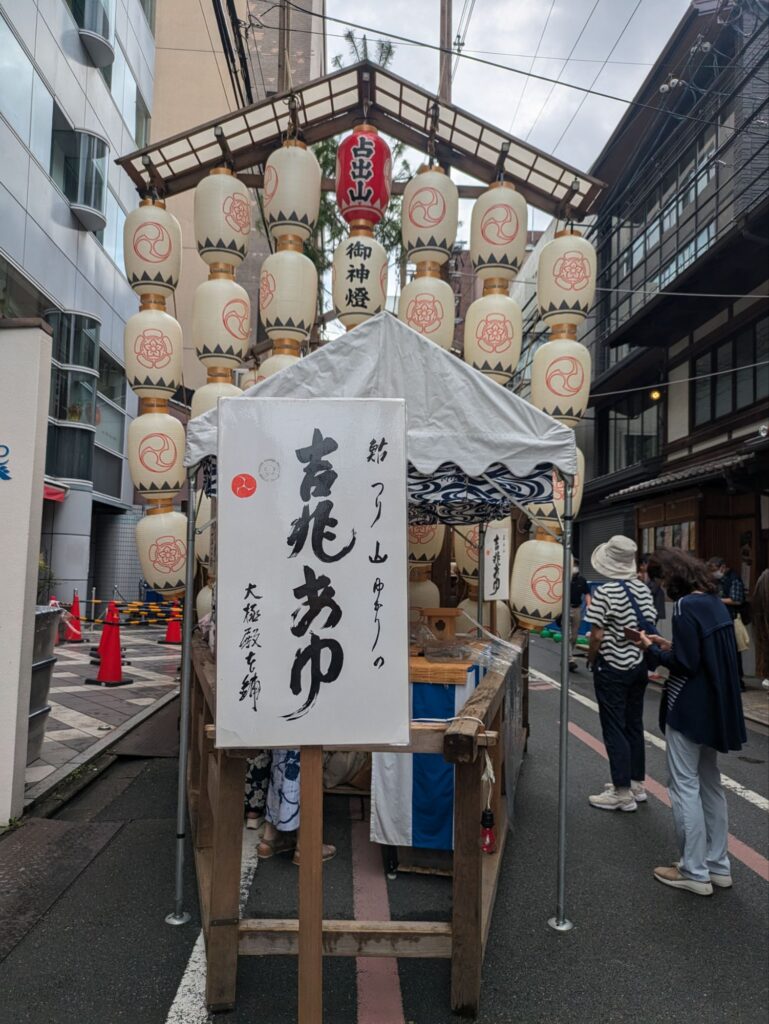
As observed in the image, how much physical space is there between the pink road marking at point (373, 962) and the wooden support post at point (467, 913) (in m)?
0.31

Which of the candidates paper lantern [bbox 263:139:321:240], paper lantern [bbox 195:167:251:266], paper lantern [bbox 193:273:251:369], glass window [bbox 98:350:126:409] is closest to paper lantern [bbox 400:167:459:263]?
paper lantern [bbox 263:139:321:240]

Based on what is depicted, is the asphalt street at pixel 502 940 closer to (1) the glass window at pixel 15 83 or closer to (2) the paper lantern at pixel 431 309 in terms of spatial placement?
(2) the paper lantern at pixel 431 309

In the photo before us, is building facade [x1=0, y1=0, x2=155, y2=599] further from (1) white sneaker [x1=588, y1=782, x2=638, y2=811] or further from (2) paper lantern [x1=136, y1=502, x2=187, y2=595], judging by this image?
(1) white sneaker [x1=588, y1=782, x2=638, y2=811]

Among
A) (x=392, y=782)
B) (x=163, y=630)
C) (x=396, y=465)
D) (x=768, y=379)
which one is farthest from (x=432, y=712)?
(x=163, y=630)

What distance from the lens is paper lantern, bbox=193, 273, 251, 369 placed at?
7250 mm

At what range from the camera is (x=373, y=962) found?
3688mm

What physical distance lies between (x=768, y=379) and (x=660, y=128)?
10717 mm

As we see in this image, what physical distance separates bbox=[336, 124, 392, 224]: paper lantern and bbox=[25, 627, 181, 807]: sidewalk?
20.3ft

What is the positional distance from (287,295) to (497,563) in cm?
342

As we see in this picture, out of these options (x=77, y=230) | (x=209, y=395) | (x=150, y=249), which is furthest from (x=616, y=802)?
(x=77, y=230)

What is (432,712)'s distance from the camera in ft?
15.5

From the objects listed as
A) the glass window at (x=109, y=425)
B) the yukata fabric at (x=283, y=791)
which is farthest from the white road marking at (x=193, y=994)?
the glass window at (x=109, y=425)

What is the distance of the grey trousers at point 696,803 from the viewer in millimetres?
4453

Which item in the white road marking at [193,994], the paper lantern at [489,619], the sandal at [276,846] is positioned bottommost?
the white road marking at [193,994]
